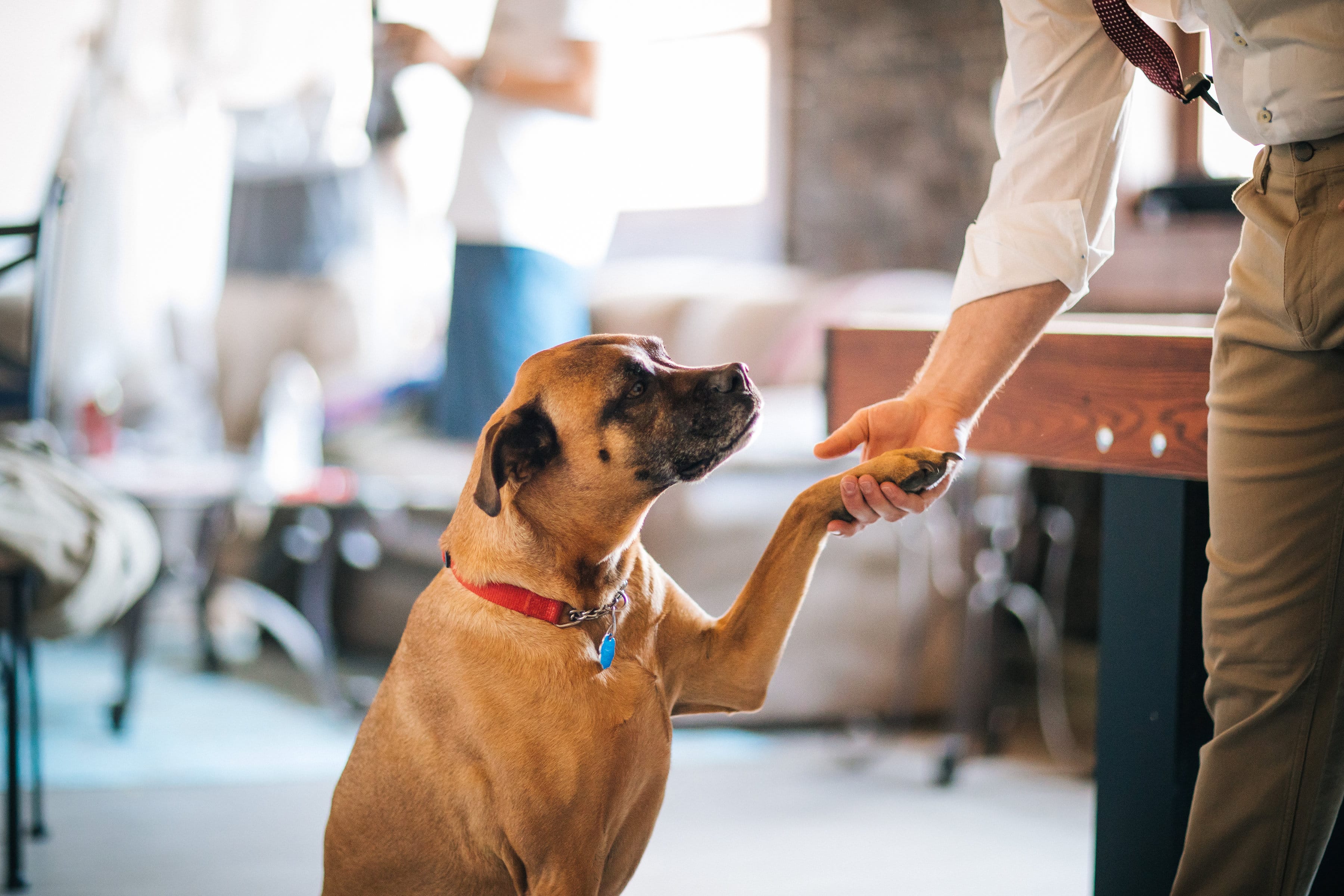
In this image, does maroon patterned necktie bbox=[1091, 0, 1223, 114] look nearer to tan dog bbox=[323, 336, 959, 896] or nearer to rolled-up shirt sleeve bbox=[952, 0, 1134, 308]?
rolled-up shirt sleeve bbox=[952, 0, 1134, 308]

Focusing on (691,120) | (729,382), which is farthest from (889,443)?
(691,120)

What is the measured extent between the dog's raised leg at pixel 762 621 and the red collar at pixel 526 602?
173 millimetres

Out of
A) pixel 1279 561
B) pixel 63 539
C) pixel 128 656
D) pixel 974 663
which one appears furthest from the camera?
pixel 128 656

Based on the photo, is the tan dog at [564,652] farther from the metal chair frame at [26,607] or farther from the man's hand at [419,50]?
the man's hand at [419,50]

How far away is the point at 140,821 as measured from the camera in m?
2.56

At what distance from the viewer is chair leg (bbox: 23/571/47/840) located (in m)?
2.31

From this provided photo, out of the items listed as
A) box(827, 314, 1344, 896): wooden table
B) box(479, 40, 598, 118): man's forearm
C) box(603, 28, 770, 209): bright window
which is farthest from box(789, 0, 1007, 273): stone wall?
box(827, 314, 1344, 896): wooden table

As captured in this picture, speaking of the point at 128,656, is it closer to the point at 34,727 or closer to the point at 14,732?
the point at 34,727

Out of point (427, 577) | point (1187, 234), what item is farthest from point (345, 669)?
point (1187, 234)

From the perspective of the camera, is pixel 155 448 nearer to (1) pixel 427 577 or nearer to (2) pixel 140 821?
(1) pixel 427 577

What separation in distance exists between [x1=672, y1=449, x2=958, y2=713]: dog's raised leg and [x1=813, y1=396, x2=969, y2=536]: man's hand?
0.03m

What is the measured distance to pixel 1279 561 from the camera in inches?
42.7

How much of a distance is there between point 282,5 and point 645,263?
1.84m

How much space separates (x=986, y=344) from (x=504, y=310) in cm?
229
